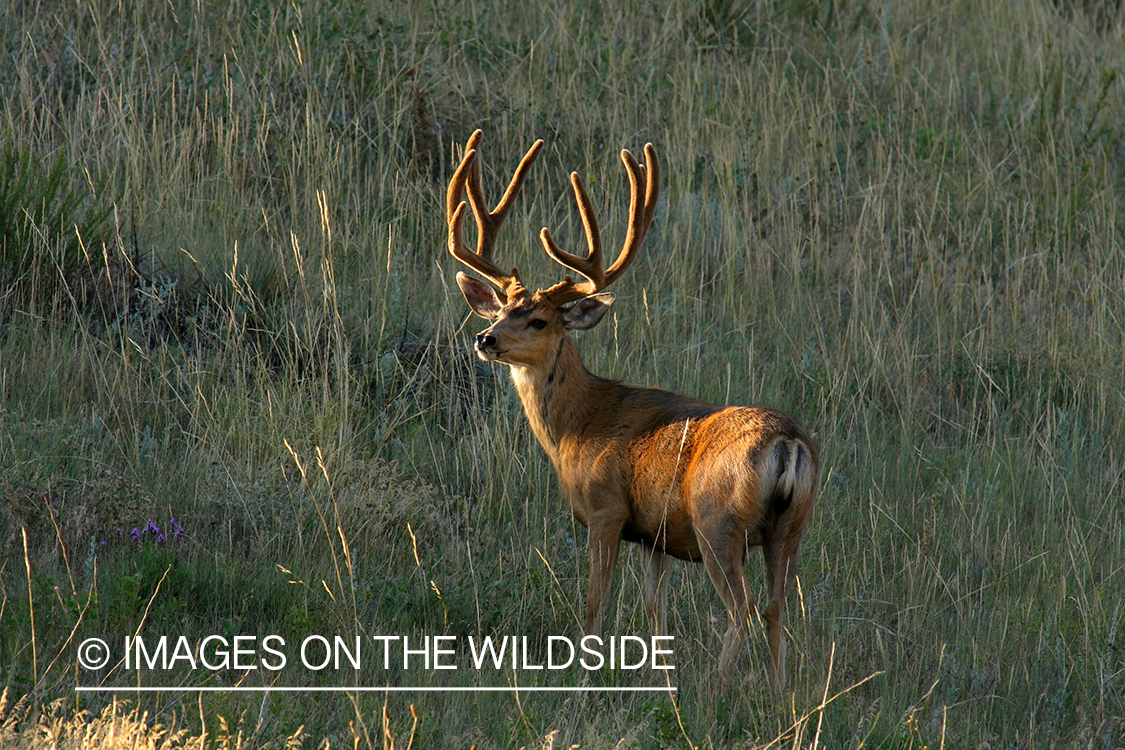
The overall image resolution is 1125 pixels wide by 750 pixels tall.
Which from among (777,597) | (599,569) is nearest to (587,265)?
(599,569)

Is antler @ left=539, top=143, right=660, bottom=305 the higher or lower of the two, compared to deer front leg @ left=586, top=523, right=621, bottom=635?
higher

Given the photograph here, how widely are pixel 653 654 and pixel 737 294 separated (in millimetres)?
3218

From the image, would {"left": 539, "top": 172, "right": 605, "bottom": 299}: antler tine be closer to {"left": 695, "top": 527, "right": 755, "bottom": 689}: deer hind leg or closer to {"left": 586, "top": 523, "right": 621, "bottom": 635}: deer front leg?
{"left": 586, "top": 523, "right": 621, "bottom": 635}: deer front leg

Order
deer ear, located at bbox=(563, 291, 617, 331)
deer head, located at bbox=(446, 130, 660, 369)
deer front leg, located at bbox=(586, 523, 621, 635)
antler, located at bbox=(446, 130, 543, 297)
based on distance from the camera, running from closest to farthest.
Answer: deer front leg, located at bbox=(586, 523, 621, 635) < deer head, located at bbox=(446, 130, 660, 369) < deer ear, located at bbox=(563, 291, 617, 331) < antler, located at bbox=(446, 130, 543, 297)

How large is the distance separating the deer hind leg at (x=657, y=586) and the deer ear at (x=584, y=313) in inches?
39.1

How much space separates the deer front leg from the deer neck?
48 cm

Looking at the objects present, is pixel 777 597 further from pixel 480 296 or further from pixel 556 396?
pixel 480 296

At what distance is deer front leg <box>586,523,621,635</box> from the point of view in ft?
16.3

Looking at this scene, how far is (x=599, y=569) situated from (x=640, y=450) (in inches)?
19.6

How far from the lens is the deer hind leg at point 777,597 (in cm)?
464

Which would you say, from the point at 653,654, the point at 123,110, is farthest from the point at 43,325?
the point at 653,654

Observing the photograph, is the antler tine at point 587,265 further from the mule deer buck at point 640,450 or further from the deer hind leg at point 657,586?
the deer hind leg at point 657,586

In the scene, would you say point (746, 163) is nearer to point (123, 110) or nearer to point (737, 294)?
point (737, 294)

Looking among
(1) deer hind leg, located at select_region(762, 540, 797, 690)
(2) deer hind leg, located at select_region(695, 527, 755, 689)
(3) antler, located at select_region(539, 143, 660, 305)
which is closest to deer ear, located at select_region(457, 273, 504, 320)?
(3) antler, located at select_region(539, 143, 660, 305)
